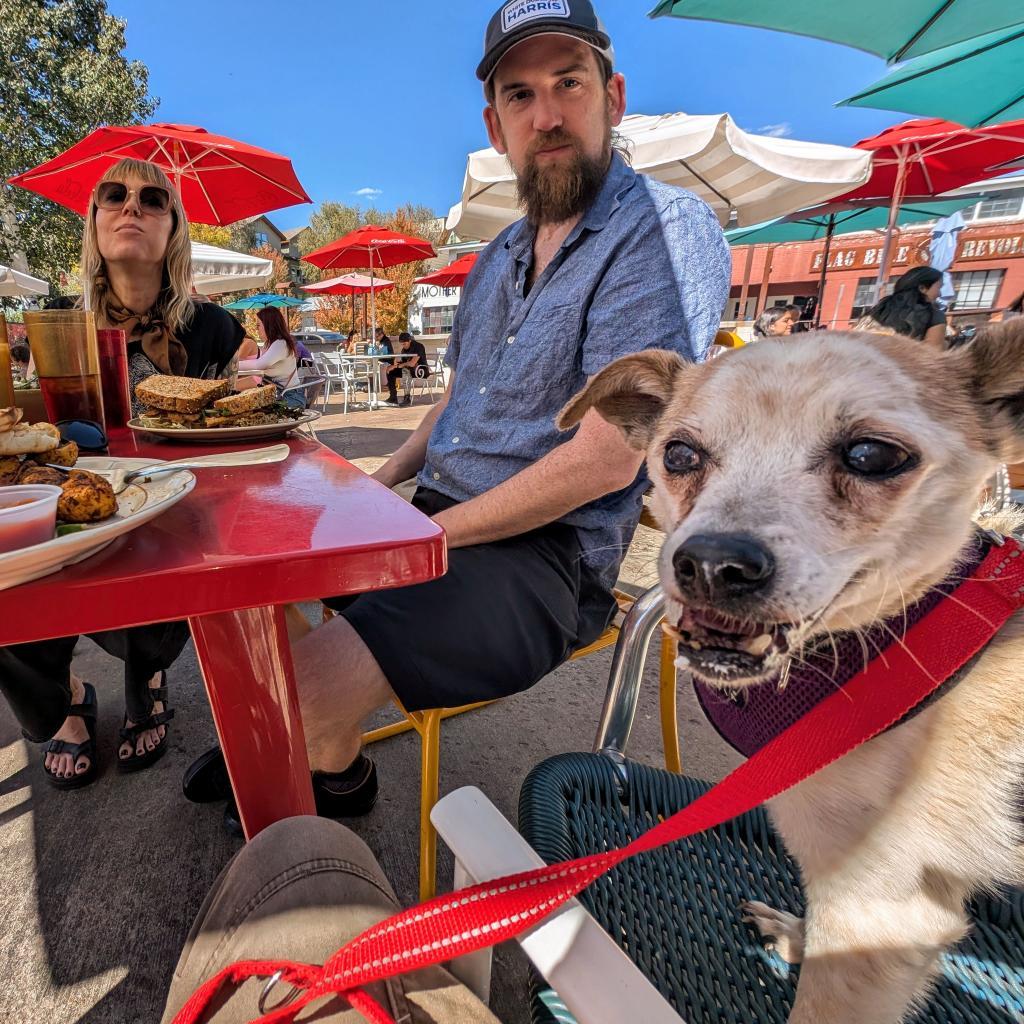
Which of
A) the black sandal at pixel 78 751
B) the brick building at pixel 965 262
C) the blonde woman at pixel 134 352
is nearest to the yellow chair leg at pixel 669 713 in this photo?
the blonde woman at pixel 134 352

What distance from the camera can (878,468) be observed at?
0.94m

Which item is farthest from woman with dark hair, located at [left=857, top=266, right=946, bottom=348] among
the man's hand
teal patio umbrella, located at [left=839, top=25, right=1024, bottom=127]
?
the man's hand

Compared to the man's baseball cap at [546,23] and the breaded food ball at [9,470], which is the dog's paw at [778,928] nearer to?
the breaded food ball at [9,470]

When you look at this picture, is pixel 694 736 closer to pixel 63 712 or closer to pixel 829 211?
pixel 63 712

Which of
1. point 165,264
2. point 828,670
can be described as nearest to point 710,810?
point 828,670

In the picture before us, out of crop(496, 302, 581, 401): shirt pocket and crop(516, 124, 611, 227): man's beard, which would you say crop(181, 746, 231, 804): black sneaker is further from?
crop(516, 124, 611, 227): man's beard

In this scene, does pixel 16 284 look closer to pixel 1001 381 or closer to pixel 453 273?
pixel 453 273

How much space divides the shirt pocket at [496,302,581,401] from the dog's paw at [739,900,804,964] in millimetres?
1320

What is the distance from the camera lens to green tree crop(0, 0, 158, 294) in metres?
14.4

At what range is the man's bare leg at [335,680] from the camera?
1.32m

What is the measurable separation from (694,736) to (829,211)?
9.50m

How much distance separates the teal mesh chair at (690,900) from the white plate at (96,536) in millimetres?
769

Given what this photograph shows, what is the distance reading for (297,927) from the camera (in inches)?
26.4

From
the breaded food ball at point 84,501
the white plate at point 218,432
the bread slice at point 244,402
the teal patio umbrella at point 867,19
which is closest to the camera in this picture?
the breaded food ball at point 84,501
